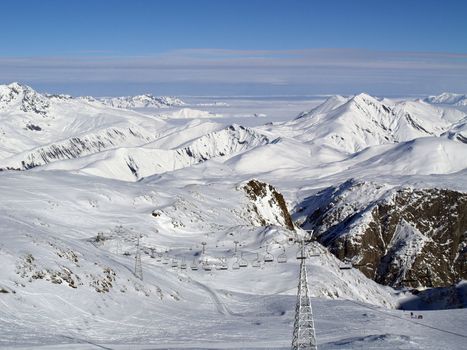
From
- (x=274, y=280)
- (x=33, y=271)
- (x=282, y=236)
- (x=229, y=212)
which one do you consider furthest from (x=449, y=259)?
(x=33, y=271)

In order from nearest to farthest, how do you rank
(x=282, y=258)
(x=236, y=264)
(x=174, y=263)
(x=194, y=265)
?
(x=174, y=263) → (x=194, y=265) → (x=236, y=264) → (x=282, y=258)

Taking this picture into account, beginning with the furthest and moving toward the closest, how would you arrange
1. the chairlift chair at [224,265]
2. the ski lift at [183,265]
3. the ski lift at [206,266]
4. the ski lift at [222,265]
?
the ski lift at [222,265]
the chairlift chair at [224,265]
the ski lift at [206,266]
the ski lift at [183,265]

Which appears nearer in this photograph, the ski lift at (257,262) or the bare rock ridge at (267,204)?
the ski lift at (257,262)

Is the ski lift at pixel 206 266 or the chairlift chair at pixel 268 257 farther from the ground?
the chairlift chair at pixel 268 257

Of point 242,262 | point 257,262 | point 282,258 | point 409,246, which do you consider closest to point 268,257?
point 282,258

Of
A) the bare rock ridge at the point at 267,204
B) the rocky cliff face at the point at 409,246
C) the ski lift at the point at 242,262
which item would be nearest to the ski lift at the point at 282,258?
the ski lift at the point at 242,262

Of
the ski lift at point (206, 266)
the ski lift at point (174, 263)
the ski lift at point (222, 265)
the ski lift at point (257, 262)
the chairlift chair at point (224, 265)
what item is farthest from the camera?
the ski lift at point (257, 262)

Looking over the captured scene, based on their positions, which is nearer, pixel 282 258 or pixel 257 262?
pixel 257 262

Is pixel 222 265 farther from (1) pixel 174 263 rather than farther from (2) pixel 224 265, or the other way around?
(1) pixel 174 263

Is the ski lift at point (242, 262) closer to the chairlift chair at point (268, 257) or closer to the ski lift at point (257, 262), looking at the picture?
the ski lift at point (257, 262)

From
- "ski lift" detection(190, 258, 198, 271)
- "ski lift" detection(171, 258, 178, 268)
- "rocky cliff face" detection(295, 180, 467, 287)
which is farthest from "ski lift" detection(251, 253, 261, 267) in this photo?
"rocky cliff face" detection(295, 180, 467, 287)

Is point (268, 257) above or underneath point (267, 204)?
underneath
